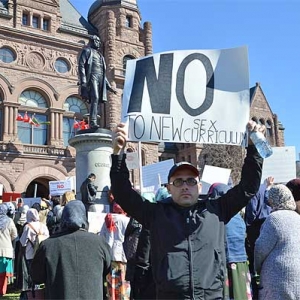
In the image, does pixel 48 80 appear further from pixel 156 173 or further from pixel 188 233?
pixel 188 233

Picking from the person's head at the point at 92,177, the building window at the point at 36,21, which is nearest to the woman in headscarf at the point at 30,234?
the person's head at the point at 92,177

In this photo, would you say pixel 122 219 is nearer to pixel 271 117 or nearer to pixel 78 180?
pixel 78 180

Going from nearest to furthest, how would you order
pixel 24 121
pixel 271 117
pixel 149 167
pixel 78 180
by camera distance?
pixel 78 180 < pixel 149 167 < pixel 24 121 < pixel 271 117

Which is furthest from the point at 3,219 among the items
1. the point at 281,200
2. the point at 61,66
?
the point at 61,66

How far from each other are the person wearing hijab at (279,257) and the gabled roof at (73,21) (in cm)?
3002

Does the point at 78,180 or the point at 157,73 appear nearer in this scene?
the point at 157,73

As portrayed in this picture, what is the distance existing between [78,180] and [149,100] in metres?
8.08

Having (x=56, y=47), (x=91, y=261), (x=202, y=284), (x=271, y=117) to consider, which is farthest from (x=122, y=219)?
(x=271, y=117)

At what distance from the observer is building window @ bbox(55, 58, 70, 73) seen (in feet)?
100.0

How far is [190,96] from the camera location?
450 cm

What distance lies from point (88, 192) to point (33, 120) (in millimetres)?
18866

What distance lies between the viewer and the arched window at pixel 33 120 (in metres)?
28.7

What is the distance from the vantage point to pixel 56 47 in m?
30.5

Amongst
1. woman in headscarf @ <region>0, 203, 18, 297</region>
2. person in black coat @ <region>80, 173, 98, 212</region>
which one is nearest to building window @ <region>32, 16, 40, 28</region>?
person in black coat @ <region>80, 173, 98, 212</region>
